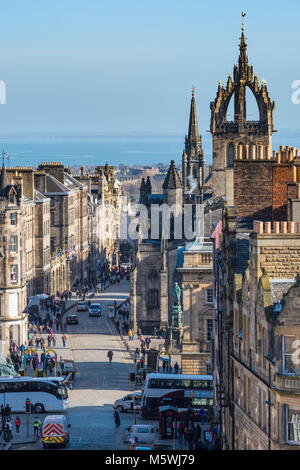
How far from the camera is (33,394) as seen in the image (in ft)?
209

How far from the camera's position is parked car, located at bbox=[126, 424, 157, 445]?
5393 centimetres

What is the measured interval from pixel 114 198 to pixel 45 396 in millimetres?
107173

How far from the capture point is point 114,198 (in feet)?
559

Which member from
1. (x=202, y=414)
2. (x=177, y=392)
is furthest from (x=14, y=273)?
(x=202, y=414)

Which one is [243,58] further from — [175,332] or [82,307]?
[175,332]

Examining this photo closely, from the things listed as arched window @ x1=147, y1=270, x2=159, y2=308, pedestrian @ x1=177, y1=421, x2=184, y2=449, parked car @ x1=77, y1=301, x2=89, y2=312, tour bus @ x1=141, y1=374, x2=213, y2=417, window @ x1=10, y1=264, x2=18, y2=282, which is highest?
window @ x1=10, y1=264, x2=18, y2=282

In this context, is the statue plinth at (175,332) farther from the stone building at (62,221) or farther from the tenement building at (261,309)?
the stone building at (62,221)

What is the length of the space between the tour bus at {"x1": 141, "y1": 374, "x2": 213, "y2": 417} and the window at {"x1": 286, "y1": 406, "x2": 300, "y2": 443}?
27690 millimetres

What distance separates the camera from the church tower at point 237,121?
350 feet

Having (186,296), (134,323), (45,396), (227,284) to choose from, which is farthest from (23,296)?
(227,284)

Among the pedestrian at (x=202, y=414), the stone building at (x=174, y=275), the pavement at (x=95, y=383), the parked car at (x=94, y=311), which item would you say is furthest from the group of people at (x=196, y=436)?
the parked car at (x=94, y=311)

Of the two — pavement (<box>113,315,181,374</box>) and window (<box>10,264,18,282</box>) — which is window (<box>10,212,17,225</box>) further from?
pavement (<box>113,315,181,374</box>)

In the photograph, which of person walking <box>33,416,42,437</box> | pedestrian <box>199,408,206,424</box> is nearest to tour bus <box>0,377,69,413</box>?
person walking <box>33,416,42,437</box>

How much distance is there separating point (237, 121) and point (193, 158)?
23.7 m
